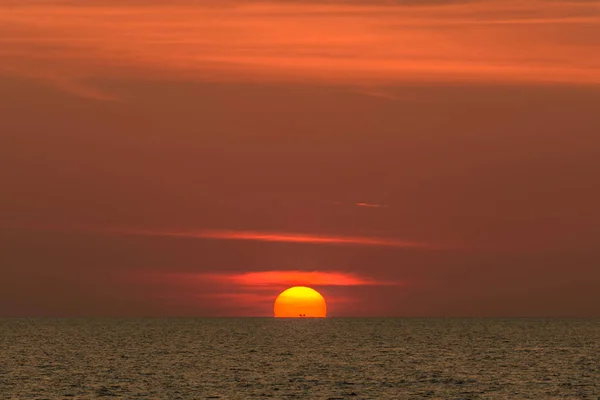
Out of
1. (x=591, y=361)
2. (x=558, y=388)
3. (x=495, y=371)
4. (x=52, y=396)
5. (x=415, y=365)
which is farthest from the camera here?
(x=591, y=361)

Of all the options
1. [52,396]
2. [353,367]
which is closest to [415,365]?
[353,367]

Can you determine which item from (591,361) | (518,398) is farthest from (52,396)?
(591,361)

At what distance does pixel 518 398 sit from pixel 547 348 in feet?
327

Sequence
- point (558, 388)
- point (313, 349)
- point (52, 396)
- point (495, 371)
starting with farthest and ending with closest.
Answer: point (313, 349), point (495, 371), point (558, 388), point (52, 396)

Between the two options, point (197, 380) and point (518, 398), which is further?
point (197, 380)

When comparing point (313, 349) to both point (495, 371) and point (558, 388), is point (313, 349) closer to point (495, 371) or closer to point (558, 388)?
point (495, 371)

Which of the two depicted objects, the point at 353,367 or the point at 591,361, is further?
the point at 591,361

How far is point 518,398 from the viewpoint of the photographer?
9388 centimetres

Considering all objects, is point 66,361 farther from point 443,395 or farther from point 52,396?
point 443,395

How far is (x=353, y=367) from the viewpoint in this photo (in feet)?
430

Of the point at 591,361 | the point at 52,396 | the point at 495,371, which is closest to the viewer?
the point at 52,396

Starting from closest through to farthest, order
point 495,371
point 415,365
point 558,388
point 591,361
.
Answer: point 558,388 → point 495,371 → point 415,365 → point 591,361

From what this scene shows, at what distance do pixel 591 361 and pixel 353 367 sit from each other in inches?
1594

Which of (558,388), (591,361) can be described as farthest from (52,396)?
(591,361)
